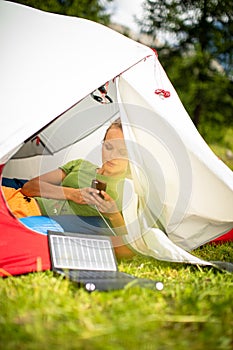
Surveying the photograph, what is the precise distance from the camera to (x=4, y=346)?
1274 mm

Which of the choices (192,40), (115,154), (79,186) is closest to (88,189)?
(79,186)

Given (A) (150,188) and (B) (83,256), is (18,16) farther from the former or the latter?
(B) (83,256)

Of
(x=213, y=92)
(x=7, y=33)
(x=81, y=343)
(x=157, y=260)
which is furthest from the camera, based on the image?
(x=213, y=92)

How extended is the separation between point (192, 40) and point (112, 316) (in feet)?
13.0

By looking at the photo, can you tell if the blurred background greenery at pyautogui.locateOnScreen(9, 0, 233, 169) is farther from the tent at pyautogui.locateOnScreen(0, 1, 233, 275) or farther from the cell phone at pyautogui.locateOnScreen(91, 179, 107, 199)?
the cell phone at pyautogui.locateOnScreen(91, 179, 107, 199)

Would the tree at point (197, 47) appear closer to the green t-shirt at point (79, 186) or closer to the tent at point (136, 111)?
the tent at point (136, 111)

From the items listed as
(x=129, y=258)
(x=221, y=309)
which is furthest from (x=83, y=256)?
(x=221, y=309)

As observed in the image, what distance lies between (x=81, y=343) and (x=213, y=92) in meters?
4.05

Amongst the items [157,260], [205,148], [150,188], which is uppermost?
[205,148]

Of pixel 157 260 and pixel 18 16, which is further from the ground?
pixel 18 16

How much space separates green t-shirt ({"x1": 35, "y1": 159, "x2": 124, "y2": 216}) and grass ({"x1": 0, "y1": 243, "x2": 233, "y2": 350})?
1.87 feet

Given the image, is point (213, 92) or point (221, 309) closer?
point (221, 309)

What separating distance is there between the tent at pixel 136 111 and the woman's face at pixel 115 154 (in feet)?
0.11

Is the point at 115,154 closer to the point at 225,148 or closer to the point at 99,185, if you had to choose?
the point at 99,185
